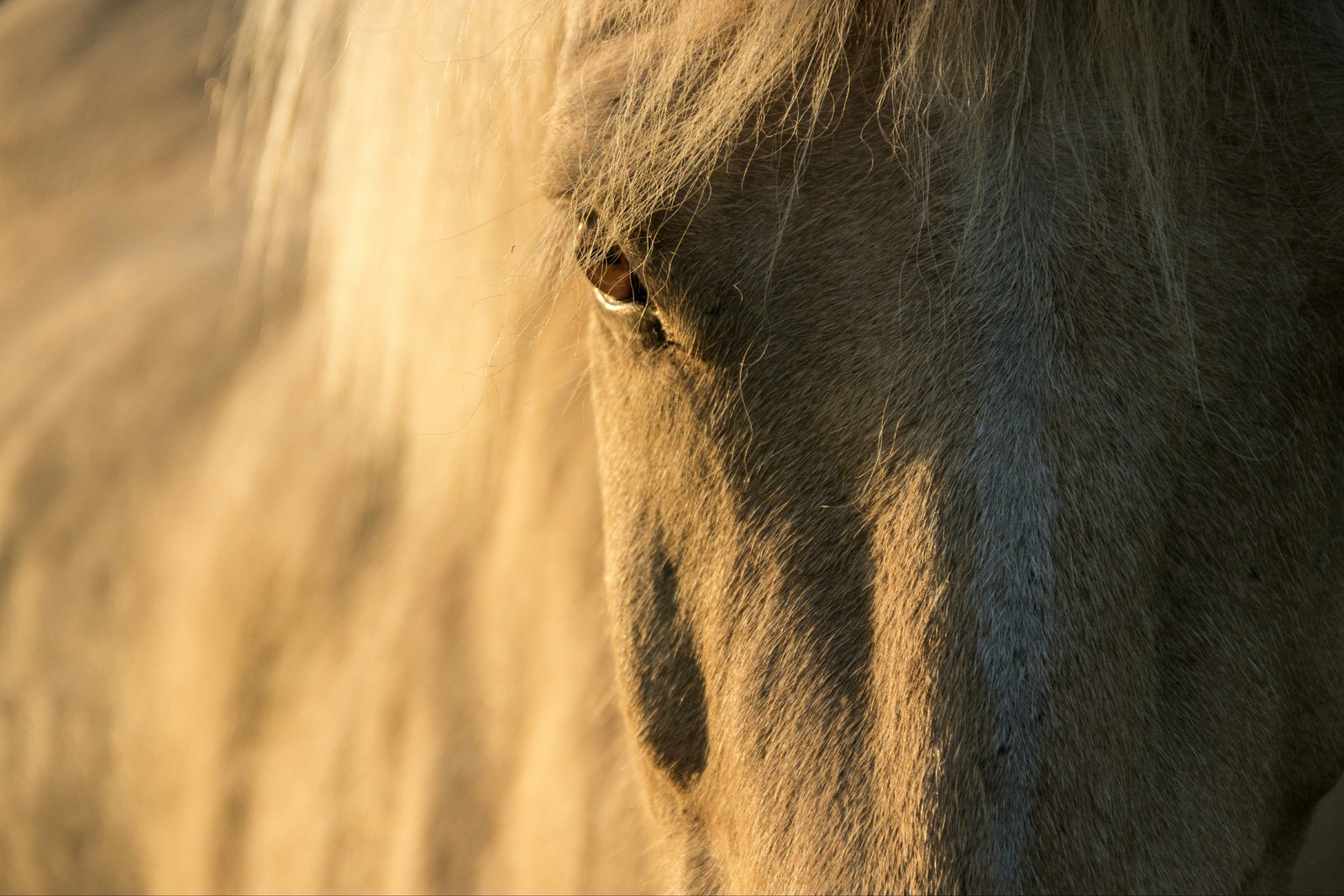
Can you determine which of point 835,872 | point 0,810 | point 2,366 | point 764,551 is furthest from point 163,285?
point 835,872

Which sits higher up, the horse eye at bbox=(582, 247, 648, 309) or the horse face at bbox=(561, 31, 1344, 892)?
the horse eye at bbox=(582, 247, 648, 309)

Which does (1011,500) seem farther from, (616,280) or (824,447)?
(616,280)

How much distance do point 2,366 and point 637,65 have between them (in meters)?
1.46

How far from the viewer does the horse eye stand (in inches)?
37.7

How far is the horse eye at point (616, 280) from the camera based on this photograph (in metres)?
0.96

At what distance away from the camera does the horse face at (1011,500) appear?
2.47 feet

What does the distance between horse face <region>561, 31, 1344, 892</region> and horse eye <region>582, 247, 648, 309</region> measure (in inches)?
1.0

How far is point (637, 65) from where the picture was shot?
2.97 feet

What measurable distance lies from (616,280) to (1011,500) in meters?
Result: 0.37

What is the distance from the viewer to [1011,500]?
755mm

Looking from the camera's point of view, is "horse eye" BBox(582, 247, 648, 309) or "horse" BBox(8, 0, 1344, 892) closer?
"horse" BBox(8, 0, 1344, 892)

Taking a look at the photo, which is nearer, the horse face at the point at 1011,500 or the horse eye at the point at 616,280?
the horse face at the point at 1011,500

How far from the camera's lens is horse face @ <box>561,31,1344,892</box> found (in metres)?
0.75

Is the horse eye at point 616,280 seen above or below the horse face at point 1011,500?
above
